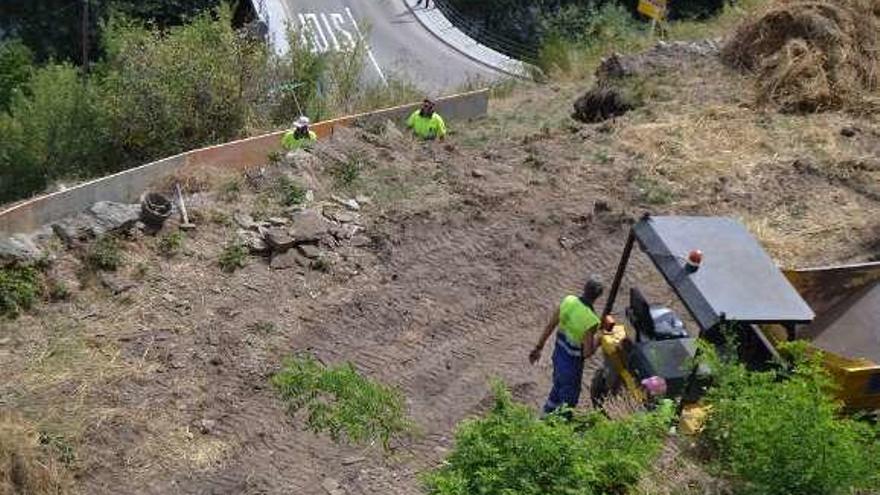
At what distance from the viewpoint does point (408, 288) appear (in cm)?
1215

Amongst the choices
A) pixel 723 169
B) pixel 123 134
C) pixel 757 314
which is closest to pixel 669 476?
pixel 757 314

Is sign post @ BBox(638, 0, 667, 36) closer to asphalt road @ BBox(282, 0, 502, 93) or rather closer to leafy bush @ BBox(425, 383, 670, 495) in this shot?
asphalt road @ BBox(282, 0, 502, 93)

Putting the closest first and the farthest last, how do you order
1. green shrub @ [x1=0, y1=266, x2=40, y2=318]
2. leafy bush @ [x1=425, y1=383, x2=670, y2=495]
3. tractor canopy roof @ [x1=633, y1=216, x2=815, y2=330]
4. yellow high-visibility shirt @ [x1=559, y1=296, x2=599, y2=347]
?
1. leafy bush @ [x1=425, y1=383, x2=670, y2=495]
2. tractor canopy roof @ [x1=633, y1=216, x2=815, y2=330]
3. yellow high-visibility shirt @ [x1=559, y1=296, x2=599, y2=347]
4. green shrub @ [x1=0, y1=266, x2=40, y2=318]

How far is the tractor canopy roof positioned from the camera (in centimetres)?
803

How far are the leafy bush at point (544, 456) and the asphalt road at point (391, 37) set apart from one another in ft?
90.3

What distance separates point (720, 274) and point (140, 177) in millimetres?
8821

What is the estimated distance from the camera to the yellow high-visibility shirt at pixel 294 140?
15000mm

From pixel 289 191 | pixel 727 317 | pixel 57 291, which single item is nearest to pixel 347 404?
pixel 727 317

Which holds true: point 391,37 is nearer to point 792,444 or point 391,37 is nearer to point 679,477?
point 679,477

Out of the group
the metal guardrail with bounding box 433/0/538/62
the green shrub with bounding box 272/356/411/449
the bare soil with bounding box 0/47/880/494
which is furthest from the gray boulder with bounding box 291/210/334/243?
the metal guardrail with bounding box 433/0/538/62

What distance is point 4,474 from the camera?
9.05m

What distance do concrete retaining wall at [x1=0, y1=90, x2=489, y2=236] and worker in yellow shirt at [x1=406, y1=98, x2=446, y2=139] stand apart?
126 centimetres

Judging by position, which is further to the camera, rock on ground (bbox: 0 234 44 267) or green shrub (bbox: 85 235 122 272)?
green shrub (bbox: 85 235 122 272)

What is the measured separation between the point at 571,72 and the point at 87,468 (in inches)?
556
